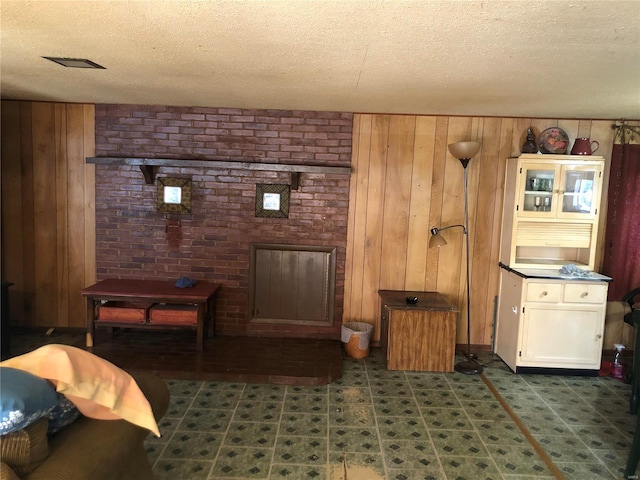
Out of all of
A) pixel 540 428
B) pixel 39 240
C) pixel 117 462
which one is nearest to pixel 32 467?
pixel 117 462

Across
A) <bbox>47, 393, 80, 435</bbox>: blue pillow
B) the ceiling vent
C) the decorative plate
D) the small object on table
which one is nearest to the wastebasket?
the small object on table

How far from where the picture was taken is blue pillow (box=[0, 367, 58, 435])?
1.33 m

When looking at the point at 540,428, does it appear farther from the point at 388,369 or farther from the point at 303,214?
the point at 303,214

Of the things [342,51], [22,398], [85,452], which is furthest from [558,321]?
[22,398]

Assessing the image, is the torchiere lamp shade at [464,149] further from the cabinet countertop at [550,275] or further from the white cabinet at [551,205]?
the cabinet countertop at [550,275]

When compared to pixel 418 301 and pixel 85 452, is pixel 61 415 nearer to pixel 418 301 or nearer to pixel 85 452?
pixel 85 452

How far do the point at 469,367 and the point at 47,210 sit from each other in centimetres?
416

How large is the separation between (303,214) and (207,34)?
2.32 meters

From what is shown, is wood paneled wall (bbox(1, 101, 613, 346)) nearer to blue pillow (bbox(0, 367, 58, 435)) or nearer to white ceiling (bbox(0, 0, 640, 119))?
white ceiling (bbox(0, 0, 640, 119))

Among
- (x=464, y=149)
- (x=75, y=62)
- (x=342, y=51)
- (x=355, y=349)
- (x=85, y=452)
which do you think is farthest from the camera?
(x=355, y=349)

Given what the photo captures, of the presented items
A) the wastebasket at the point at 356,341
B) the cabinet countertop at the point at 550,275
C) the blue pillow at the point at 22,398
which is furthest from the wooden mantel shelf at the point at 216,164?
the blue pillow at the point at 22,398

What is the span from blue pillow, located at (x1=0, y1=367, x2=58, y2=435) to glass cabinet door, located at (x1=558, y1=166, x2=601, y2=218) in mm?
3978

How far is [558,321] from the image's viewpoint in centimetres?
380

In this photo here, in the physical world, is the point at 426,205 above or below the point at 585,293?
above
